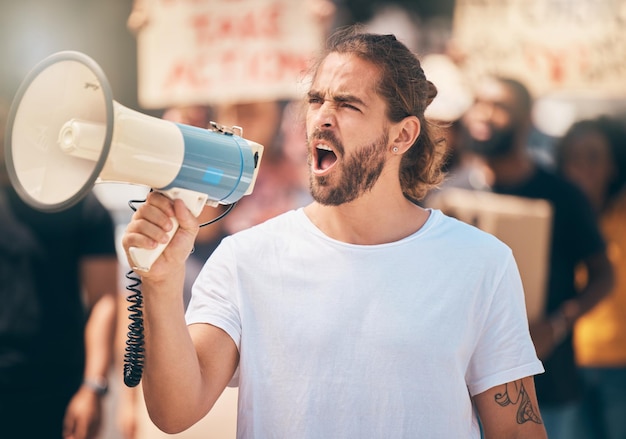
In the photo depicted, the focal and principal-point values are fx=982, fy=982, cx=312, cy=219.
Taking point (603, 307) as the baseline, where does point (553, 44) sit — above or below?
above

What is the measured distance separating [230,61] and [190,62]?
8.4 inches

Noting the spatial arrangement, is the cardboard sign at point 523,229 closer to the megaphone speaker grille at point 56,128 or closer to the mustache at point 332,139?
the mustache at point 332,139

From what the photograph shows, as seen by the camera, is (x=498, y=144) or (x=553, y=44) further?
(x=553, y=44)

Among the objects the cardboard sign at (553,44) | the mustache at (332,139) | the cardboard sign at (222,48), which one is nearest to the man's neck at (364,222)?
the mustache at (332,139)

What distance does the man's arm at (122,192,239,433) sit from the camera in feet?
7.14

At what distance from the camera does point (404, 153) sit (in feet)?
9.05

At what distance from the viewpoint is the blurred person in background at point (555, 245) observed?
4656mm

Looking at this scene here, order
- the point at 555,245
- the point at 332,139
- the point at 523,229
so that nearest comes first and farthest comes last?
1. the point at 332,139
2. the point at 523,229
3. the point at 555,245

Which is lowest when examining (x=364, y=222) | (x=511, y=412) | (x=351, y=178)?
(x=511, y=412)

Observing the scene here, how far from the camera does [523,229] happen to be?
4414mm

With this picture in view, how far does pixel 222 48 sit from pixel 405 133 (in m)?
2.77

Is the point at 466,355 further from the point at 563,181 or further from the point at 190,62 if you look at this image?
the point at 190,62

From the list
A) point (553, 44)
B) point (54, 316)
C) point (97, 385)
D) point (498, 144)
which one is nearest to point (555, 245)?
point (498, 144)

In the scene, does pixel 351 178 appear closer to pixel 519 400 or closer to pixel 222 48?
pixel 519 400
